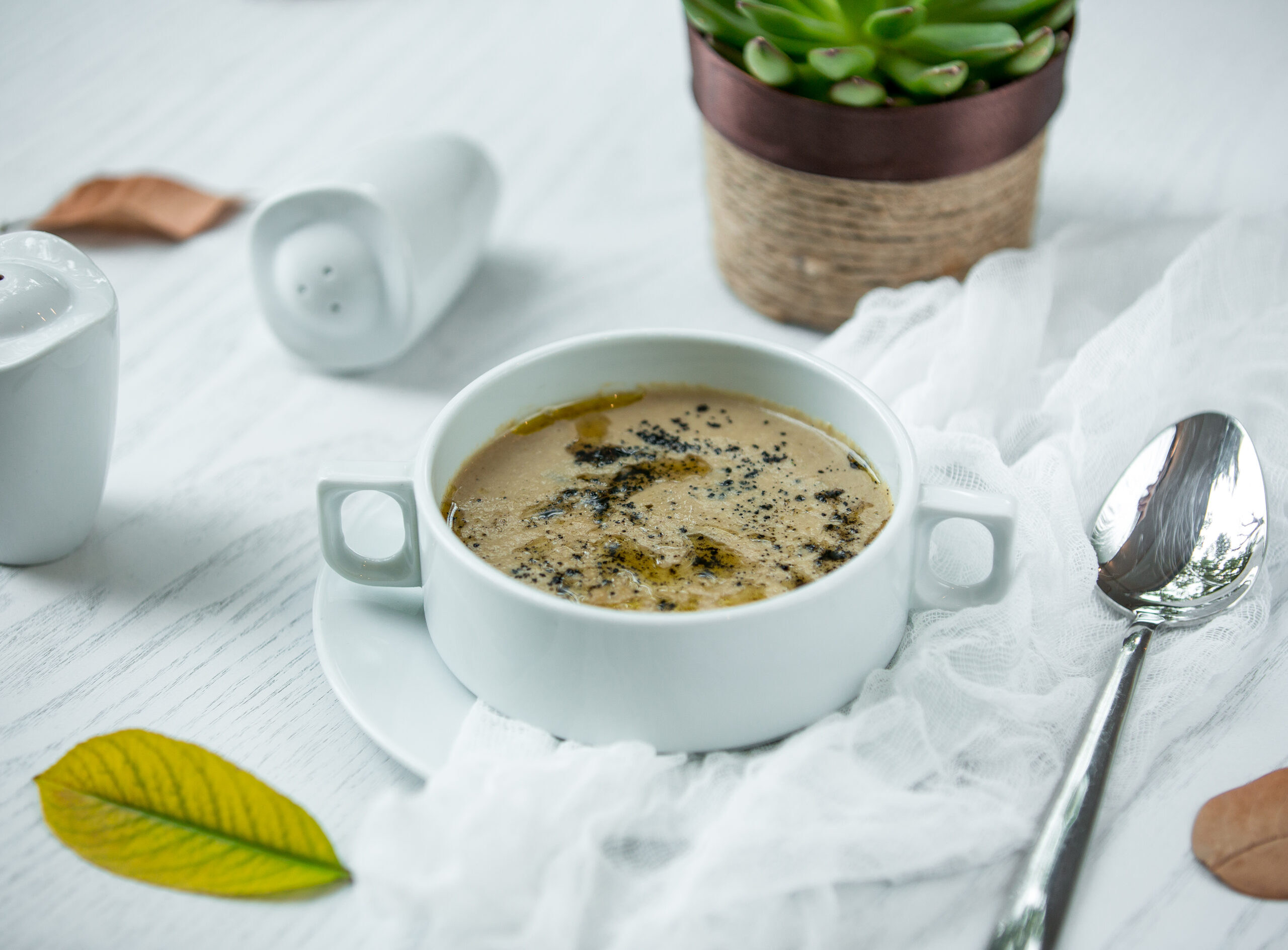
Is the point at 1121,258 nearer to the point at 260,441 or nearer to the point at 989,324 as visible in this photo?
the point at 989,324

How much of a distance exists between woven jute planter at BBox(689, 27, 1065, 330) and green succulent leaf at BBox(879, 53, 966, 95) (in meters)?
0.02

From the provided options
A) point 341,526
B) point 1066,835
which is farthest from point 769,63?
point 1066,835

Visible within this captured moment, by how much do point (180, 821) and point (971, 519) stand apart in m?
0.49

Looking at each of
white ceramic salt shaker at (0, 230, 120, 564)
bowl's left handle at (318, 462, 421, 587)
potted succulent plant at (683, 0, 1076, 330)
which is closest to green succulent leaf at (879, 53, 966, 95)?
potted succulent plant at (683, 0, 1076, 330)

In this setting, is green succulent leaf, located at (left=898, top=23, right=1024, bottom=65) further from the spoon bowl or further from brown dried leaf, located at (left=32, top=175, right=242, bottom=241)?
brown dried leaf, located at (left=32, top=175, right=242, bottom=241)

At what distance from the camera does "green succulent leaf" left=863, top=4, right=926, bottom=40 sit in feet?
3.02

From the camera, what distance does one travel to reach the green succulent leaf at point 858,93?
96 cm

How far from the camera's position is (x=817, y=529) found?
2.54ft

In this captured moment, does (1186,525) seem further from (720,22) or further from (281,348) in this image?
(281,348)

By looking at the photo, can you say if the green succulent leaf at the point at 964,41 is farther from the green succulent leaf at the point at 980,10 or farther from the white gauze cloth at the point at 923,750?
the white gauze cloth at the point at 923,750

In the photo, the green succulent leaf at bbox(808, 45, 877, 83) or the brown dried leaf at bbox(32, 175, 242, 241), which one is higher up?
the green succulent leaf at bbox(808, 45, 877, 83)

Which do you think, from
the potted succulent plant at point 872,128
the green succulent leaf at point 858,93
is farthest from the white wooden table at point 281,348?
the green succulent leaf at point 858,93

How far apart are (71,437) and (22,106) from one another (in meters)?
0.90

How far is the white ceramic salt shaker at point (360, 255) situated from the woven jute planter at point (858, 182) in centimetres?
27
